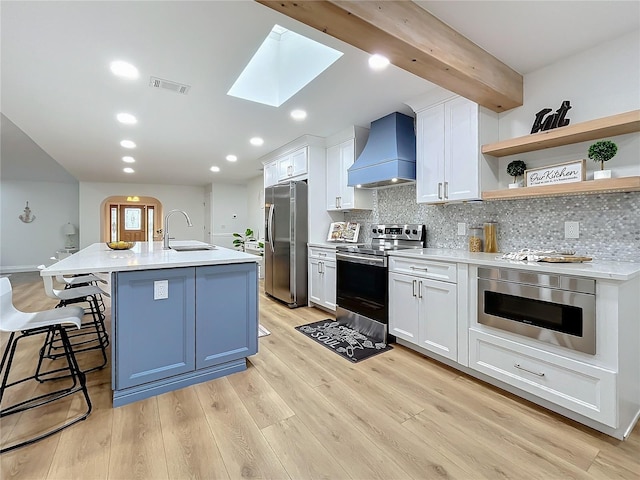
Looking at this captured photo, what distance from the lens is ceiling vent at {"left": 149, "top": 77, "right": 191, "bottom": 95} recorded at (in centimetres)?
249

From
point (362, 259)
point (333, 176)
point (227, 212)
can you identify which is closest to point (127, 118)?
point (333, 176)

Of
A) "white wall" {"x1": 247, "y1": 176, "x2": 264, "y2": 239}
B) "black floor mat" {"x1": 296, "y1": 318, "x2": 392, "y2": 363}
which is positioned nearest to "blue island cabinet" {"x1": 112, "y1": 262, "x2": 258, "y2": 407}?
"black floor mat" {"x1": 296, "y1": 318, "x2": 392, "y2": 363}

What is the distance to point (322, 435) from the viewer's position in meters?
1.63

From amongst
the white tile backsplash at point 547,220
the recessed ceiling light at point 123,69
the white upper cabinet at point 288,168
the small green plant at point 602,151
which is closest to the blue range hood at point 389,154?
the white tile backsplash at point 547,220

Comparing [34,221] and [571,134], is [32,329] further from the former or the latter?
[34,221]

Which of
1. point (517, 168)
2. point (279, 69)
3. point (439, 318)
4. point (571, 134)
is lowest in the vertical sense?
point (439, 318)

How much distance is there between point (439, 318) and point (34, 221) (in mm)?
10149

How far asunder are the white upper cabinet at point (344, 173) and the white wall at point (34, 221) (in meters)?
7.99

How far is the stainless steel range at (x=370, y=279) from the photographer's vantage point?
9.57 feet

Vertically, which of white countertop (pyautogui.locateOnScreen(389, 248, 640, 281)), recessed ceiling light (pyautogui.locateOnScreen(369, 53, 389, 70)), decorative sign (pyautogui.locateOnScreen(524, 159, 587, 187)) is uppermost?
recessed ceiling light (pyautogui.locateOnScreen(369, 53, 389, 70))

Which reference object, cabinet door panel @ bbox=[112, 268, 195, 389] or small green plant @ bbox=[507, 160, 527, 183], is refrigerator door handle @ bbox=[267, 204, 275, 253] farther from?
small green plant @ bbox=[507, 160, 527, 183]

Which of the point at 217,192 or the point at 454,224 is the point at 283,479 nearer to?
the point at 454,224

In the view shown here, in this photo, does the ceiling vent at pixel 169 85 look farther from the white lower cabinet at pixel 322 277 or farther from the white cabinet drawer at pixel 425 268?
the white cabinet drawer at pixel 425 268

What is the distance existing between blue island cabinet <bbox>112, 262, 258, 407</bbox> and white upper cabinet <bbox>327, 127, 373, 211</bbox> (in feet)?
6.14
